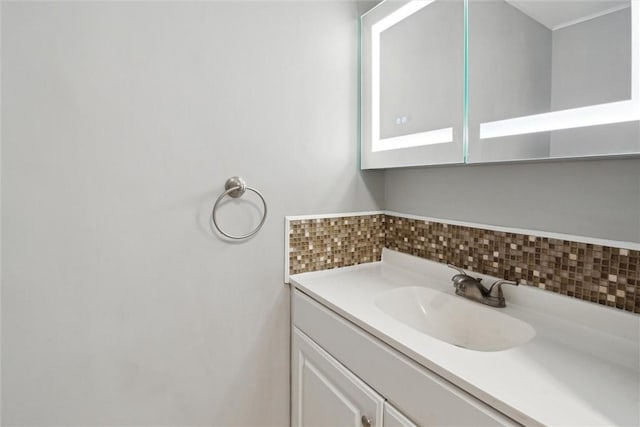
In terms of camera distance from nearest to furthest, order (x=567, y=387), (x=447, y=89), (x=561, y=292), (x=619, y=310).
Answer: (x=567, y=387) → (x=619, y=310) → (x=561, y=292) → (x=447, y=89)

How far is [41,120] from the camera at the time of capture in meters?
0.95

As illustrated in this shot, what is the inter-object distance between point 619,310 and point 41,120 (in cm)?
158

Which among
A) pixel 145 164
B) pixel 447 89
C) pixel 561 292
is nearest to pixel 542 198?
pixel 561 292

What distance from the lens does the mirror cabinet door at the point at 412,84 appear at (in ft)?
3.44

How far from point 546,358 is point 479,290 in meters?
0.32

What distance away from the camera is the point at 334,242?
142 centimetres

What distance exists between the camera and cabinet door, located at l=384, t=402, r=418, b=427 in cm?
81

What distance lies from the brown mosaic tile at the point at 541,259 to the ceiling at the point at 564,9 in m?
0.54

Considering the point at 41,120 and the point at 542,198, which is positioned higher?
the point at 41,120

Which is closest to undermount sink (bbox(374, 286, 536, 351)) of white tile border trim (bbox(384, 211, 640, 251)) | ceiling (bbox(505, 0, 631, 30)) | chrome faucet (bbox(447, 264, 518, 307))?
chrome faucet (bbox(447, 264, 518, 307))

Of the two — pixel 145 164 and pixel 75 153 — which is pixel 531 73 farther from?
pixel 75 153

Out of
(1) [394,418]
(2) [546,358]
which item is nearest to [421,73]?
(2) [546,358]

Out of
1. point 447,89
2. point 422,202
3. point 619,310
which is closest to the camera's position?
point 619,310

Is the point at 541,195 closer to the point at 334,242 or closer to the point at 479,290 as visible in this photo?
the point at 479,290
